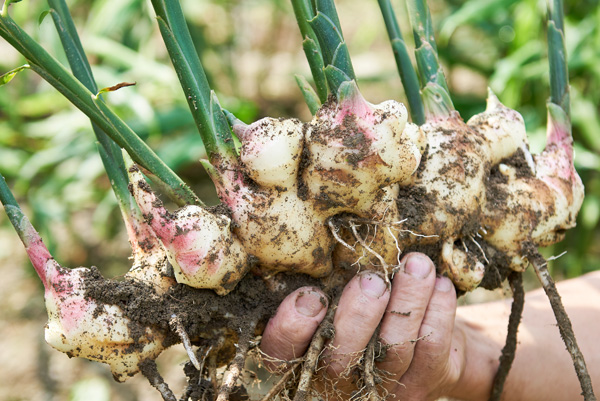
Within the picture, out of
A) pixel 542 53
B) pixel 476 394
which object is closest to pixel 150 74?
pixel 542 53

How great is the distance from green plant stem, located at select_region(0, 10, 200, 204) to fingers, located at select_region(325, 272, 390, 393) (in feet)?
0.99

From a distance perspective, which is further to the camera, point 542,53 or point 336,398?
point 542,53

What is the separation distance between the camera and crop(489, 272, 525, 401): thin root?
95 cm

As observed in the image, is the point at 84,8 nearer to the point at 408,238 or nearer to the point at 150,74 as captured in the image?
the point at 150,74

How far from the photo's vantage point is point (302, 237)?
82 centimetres

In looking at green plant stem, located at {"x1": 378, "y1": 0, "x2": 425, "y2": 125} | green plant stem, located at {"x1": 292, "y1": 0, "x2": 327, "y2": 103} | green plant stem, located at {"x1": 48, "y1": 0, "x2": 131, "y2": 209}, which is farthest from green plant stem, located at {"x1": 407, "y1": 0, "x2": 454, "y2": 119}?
green plant stem, located at {"x1": 48, "y1": 0, "x2": 131, "y2": 209}

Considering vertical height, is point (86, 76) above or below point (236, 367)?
above

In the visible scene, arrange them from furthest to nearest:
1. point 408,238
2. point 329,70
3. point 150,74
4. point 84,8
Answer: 1. point 84,8
2. point 150,74
3. point 408,238
4. point 329,70

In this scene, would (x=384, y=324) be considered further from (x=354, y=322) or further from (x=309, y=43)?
(x=309, y=43)

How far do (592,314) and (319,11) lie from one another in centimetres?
90

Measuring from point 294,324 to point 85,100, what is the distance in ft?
1.46

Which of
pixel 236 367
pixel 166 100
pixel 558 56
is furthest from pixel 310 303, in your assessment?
pixel 166 100

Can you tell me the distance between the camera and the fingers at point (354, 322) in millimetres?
862

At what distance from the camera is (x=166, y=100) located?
259cm
